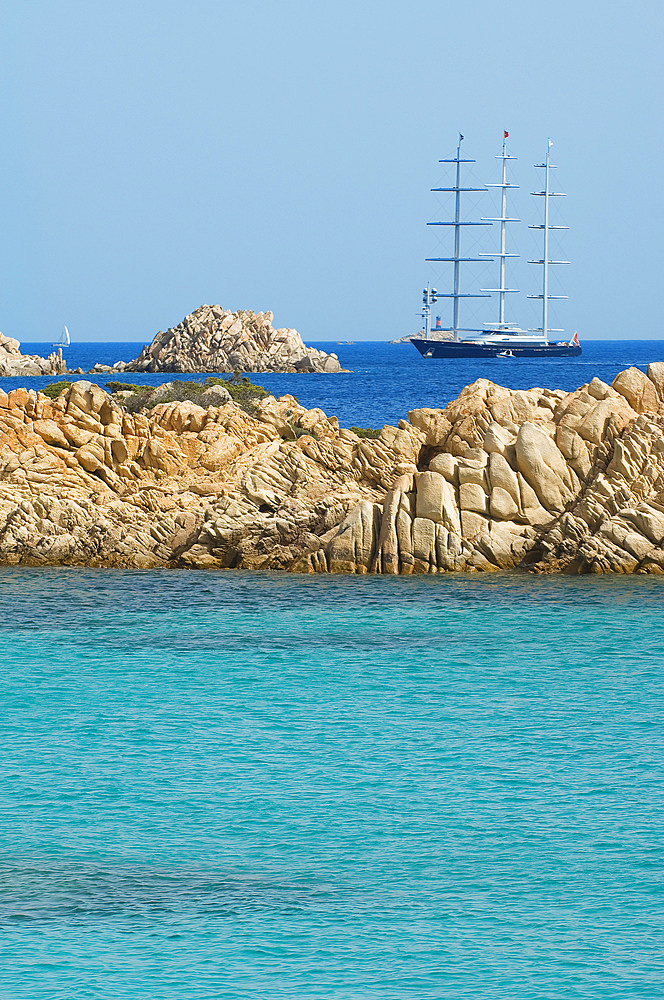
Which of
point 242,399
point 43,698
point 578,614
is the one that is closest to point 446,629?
point 578,614

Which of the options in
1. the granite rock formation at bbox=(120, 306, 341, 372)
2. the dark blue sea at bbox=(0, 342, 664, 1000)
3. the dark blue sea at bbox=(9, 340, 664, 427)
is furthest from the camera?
the granite rock formation at bbox=(120, 306, 341, 372)

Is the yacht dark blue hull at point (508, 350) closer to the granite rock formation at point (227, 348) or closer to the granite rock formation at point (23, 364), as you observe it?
the granite rock formation at point (227, 348)

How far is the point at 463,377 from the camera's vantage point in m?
143

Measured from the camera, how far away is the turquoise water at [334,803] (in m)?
9.38

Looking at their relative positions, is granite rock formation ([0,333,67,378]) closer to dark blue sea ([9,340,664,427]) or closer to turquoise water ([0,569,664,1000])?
dark blue sea ([9,340,664,427])

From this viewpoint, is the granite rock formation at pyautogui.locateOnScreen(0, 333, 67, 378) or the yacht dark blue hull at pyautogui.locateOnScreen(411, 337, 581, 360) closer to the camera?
the granite rock formation at pyautogui.locateOnScreen(0, 333, 67, 378)

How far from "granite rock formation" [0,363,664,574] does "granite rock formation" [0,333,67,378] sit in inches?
4245

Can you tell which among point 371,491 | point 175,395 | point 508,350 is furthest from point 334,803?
point 508,350

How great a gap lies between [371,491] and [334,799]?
655 inches

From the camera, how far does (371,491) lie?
29.4 meters

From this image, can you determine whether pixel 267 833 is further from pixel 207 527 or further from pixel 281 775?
pixel 207 527

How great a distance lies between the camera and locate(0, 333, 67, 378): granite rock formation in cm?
13612

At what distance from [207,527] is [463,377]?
383 ft

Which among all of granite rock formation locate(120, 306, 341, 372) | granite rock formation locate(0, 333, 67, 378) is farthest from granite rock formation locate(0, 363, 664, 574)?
granite rock formation locate(120, 306, 341, 372)
